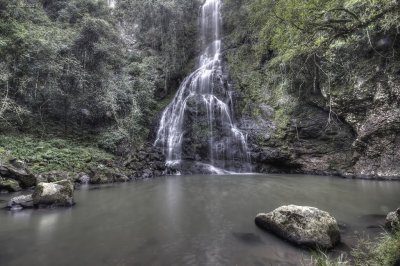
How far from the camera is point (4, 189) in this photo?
1045cm

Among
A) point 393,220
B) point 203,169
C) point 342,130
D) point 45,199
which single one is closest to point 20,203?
point 45,199

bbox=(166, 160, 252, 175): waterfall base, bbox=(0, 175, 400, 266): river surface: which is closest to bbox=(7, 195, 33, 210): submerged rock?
bbox=(0, 175, 400, 266): river surface

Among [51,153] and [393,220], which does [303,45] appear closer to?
[393,220]

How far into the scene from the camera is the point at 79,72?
55.0 feet

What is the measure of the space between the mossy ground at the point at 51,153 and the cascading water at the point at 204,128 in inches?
173

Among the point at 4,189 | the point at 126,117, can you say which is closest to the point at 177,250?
the point at 4,189

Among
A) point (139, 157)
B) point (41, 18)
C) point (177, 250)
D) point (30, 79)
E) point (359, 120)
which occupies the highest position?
point (41, 18)

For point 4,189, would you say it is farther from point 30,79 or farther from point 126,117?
point 126,117

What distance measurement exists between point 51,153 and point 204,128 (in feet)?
29.5

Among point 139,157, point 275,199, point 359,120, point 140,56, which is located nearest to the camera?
point 275,199

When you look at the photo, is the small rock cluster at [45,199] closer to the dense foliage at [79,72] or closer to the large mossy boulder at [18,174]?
the large mossy boulder at [18,174]

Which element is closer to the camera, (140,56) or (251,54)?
(251,54)

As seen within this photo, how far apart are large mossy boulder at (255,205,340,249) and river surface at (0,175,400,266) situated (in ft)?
0.65

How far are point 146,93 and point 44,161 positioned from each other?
9.65m
